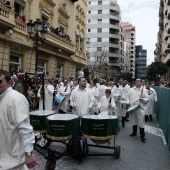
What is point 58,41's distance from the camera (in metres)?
23.3

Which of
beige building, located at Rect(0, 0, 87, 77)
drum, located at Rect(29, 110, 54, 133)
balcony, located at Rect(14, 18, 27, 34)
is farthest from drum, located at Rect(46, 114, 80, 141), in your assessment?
balcony, located at Rect(14, 18, 27, 34)

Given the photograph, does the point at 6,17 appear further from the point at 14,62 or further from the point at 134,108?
the point at 134,108

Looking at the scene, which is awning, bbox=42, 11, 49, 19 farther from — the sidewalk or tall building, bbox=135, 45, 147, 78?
tall building, bbox=135, 45, 147, 78

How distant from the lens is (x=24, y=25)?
59.6ft

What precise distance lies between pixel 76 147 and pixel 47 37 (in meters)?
16.2

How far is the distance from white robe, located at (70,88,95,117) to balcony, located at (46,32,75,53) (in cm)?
1389

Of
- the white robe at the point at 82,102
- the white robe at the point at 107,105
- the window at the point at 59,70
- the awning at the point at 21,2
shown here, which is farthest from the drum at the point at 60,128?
the window at the point at 59,70

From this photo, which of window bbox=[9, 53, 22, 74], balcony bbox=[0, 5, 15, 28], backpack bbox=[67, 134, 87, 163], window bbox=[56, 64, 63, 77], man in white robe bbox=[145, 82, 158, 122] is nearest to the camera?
backpack bbox=[67, 134, 87, 163]

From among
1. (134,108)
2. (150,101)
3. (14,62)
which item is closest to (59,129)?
(134,108)

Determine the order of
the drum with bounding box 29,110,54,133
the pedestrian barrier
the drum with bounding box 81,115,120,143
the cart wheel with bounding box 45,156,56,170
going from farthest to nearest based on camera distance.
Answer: the pedestrian barrier
the drum with bounding box 29,110,54,133
the drum with bounding box 81,115,120,143
the cart wheel with bounding box 45,156,56,170

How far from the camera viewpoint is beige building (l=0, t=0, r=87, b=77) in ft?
52.2

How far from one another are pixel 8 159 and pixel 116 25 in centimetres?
8182

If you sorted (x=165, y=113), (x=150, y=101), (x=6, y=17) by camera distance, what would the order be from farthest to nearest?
1. (x=6, y=17)
2. (x=150, y=101)
3. (x=165, y=113)

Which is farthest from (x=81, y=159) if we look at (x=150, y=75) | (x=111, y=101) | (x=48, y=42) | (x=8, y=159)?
(x=150, y=75)
